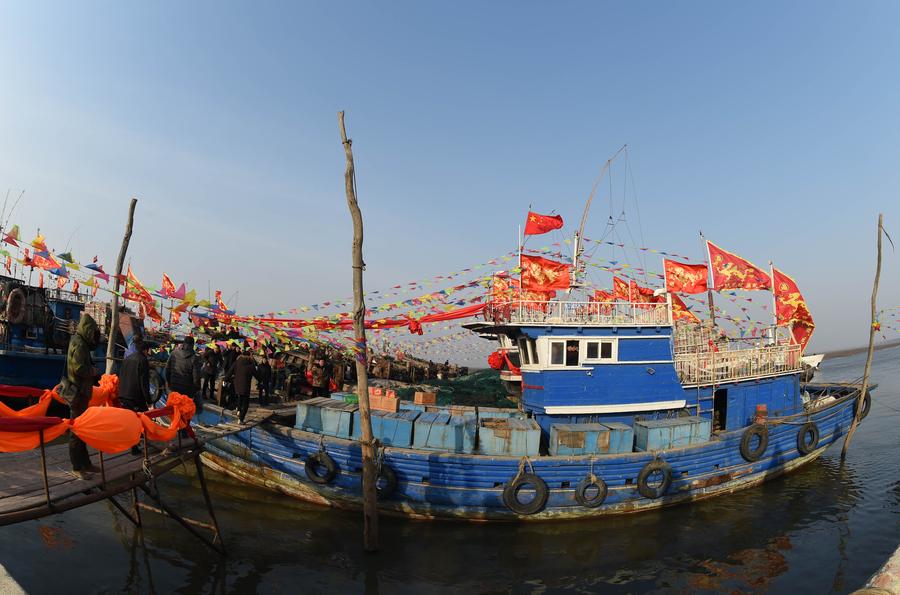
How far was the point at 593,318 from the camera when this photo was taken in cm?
1416

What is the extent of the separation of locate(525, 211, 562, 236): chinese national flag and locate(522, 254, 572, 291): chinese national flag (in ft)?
3.25

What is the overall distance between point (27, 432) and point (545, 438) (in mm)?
11503

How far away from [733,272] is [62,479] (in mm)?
19445

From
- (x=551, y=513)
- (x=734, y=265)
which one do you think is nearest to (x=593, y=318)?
(x=551, y=513)

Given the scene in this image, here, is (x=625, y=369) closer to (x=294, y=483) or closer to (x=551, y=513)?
(x=551, y=513)

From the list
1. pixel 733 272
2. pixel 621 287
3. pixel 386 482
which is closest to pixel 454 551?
pixel 386 482

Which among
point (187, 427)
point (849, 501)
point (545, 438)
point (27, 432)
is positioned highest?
point (27, 432)

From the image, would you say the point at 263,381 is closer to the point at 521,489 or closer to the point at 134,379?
the point at 134,379

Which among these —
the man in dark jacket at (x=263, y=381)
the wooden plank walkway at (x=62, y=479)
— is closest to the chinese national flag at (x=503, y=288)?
the man in dark jacket at (x=263, y=381)

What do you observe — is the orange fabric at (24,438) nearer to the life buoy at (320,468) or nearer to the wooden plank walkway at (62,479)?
the wooden plank walkway at (62,479)

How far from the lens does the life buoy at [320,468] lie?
493 inches

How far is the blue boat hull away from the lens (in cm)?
1209

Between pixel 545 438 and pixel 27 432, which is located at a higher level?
pixel 27 432

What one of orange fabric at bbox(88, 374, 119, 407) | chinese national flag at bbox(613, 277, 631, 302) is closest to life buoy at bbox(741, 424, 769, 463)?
chinese national flag at bbox(613, 277, 631, 302)
